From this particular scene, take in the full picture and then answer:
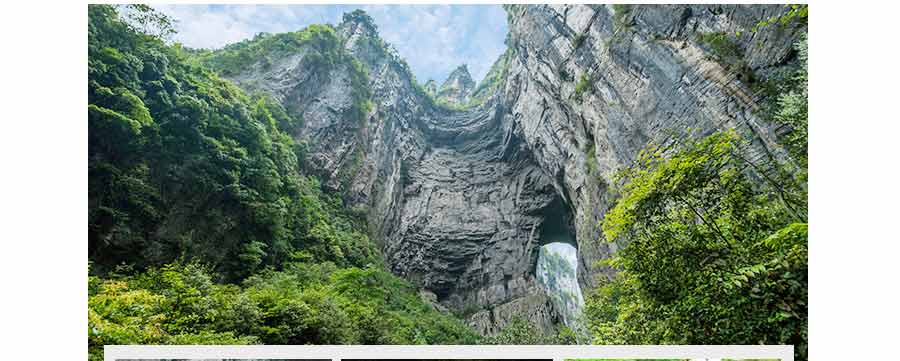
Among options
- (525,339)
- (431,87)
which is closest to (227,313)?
(525,339)

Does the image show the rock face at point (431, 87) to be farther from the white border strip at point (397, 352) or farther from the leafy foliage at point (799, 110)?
the white border strip at point (397, 352)

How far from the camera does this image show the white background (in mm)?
3707

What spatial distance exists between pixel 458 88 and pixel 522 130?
1456cm

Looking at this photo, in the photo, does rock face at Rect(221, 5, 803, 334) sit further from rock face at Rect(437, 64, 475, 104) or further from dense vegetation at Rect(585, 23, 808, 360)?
rock face at Rect(437, 64, 475, 104)

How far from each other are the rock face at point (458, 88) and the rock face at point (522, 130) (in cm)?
490

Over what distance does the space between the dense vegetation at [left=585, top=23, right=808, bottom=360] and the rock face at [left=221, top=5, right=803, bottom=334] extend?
2369 millimetres

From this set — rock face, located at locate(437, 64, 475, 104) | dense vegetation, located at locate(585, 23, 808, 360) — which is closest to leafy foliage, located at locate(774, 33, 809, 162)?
dense vegetation, located at locate(585, 23, 808, 360)

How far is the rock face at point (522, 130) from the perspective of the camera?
7.28 metres

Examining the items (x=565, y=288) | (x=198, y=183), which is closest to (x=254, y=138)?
(x=198, y=183)

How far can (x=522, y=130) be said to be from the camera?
18312mm

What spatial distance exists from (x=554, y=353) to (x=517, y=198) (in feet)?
52.7
